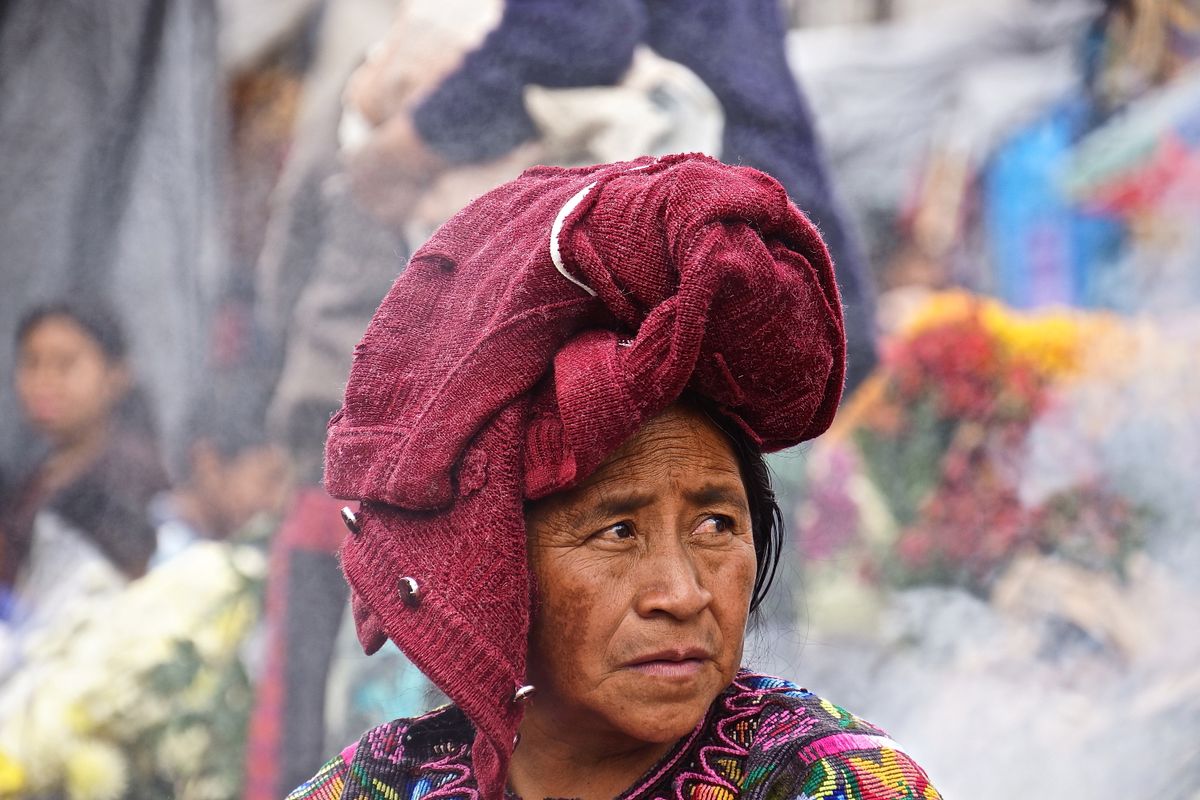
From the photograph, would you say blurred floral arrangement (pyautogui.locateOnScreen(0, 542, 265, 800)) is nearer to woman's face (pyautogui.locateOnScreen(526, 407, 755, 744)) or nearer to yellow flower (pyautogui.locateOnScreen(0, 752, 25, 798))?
yellow flower (pyautogui.locateOnScreen(0, 752, 25, 798))

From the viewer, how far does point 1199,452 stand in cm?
362

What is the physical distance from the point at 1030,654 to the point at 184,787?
9.32 ft

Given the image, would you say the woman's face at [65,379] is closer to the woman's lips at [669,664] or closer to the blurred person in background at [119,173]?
the blurred person in background at [119,173]

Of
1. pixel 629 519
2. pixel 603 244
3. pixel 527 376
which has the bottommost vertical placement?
pixel 629 519

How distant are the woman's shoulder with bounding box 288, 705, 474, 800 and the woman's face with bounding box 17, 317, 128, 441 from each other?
361cm

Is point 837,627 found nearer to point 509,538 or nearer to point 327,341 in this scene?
point 327,341

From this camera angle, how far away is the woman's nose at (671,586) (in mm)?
1709

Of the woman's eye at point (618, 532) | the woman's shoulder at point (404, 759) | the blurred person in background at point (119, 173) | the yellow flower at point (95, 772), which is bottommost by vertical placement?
the yellow flower at point (95, 772)

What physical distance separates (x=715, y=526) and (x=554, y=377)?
0.29 metres

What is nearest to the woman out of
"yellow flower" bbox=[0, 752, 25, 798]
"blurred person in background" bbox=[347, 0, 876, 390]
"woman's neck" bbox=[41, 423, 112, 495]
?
"blurred person in background" bbox=[347, 0, 876, 390]

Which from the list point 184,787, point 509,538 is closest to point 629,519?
point 509,538

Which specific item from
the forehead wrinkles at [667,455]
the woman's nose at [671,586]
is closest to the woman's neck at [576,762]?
the woman's nose at [671,586]

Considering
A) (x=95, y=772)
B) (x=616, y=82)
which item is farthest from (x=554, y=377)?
(x=95, y=772)

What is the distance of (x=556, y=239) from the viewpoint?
1730 mm
